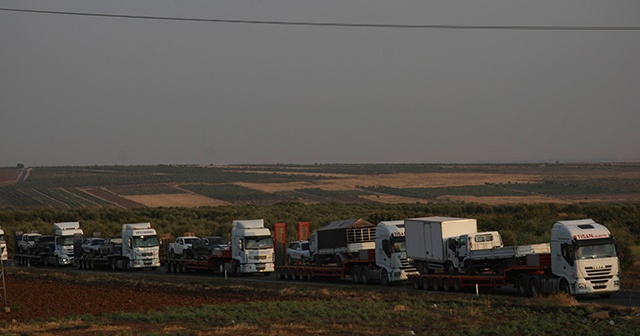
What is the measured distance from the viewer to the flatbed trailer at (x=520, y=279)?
35312 millimetres

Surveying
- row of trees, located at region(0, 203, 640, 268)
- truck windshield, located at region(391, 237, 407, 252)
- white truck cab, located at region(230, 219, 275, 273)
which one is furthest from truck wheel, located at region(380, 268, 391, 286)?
row of trees, located at region(0, 203, 640, 268)

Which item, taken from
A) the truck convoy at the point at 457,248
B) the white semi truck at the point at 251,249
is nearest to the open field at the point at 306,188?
the white semi truck at the point at 251,249

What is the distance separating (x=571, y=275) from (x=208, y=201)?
112249mm

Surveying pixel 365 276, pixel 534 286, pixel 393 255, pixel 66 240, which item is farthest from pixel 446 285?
pixel 66 240

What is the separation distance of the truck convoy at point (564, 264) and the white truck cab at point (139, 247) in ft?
98.0

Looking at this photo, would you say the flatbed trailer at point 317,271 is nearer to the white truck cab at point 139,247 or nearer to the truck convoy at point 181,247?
the truck convoy at point 181,247

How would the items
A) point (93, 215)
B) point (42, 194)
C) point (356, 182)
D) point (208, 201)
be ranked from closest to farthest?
1. point (93, 215)
2. point (208, 201)
3. point (42, 194)
4. point (356, 182)

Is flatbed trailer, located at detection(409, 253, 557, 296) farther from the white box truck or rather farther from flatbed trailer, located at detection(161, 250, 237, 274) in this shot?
flatbed trailer, located at detection(161, 250, 237, 274)

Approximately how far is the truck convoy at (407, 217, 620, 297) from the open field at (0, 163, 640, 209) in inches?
3656

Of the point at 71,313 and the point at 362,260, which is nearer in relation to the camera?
the point at 71,313

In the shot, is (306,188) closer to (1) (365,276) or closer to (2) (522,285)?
(1) (365,276)

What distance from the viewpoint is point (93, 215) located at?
113375 millimetres

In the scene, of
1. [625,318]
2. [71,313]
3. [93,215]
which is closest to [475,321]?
[625,318]

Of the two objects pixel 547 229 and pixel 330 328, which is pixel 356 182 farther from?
pixel 330 328
